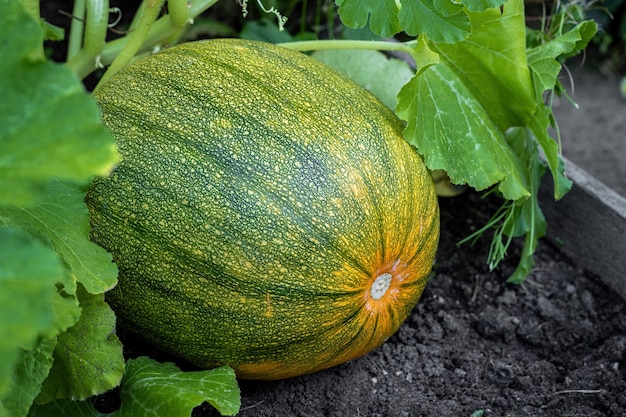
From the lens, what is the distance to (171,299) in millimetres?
2018

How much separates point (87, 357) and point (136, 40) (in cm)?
100

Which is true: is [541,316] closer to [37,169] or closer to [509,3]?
[509,3]

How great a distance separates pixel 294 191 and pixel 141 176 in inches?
15.6

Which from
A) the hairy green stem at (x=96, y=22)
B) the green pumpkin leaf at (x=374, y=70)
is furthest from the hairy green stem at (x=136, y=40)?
the green pumpkin leaf at (x=374, y=70)

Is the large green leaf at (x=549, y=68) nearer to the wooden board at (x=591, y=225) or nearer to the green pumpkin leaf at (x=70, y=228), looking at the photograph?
the wooden board at (x=591, y=225)

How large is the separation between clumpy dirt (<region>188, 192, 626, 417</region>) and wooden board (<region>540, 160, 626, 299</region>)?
49 mm

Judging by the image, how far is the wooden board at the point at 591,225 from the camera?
2.84m

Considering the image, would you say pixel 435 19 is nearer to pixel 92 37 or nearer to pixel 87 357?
pixel 92 37

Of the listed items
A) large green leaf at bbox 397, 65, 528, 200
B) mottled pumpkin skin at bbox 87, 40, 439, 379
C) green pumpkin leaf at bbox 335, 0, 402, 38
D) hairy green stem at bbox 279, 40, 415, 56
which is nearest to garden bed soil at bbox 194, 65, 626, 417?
mottled pumpkin skin at bbox 87, 40, 439, 379

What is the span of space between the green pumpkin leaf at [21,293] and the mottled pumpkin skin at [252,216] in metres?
A: 0.79

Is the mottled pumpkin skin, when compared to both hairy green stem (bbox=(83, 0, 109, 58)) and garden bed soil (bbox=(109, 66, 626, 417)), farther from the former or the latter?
hairy green stem (bbox=(83, 0, 109, 58))

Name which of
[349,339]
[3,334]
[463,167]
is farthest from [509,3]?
[3,334]

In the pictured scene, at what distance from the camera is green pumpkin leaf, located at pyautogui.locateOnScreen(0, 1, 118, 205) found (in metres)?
1.24

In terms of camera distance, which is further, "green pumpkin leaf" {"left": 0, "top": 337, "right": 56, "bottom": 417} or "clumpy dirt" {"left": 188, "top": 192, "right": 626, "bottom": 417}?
"clumpy dirt" {"left": 188, "top": 192, "right": 626, "bottom": 417}
